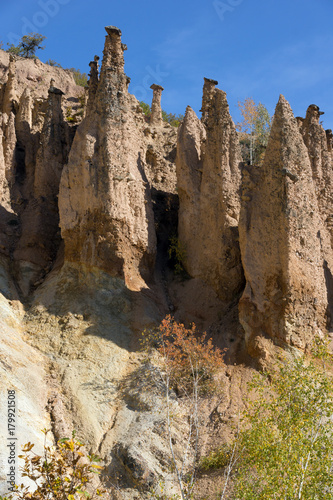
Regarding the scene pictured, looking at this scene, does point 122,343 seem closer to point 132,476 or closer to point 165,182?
point 132,476

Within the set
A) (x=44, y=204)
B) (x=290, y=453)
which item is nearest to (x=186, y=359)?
(x=290, y=453)

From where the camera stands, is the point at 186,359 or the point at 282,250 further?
the point at 282,250

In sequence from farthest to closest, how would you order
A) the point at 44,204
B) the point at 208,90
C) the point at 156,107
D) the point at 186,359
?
the point at 156,107 < the point at 208,90 < the point at 44,204 < the point at 186,359

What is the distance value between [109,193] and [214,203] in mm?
3685

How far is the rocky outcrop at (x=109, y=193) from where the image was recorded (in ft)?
61.0

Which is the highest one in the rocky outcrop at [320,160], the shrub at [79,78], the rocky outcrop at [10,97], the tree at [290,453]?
the shrub at [79,78]

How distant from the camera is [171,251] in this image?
2056 cm

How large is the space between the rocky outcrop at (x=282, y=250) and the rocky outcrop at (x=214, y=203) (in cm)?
151

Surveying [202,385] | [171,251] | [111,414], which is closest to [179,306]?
[171,251]

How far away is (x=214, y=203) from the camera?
19.8 m

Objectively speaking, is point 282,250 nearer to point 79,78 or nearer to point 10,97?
point 10,97

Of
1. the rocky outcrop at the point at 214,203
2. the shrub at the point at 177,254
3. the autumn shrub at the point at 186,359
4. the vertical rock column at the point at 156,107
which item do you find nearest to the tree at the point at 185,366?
the autumn shrub at the point at 186,359

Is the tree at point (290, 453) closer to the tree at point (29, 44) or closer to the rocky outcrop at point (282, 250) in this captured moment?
the rocky outcrop at point (282, 250)

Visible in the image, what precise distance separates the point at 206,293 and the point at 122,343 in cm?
365
